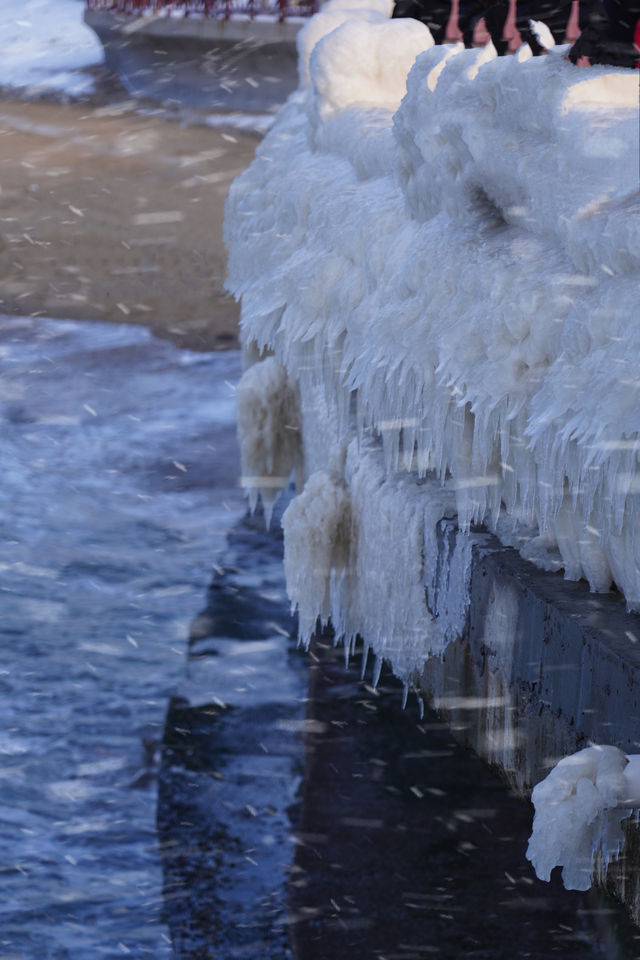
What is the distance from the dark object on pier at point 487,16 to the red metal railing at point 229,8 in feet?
35.0

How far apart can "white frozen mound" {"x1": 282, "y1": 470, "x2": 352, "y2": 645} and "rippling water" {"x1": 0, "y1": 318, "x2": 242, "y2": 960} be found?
3.85 feet

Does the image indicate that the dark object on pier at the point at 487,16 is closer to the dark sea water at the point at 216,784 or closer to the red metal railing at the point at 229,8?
the dark sea water at the point at 216,784

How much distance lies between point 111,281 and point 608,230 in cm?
993

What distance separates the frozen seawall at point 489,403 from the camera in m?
2.27

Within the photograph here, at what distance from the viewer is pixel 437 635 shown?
116 inches

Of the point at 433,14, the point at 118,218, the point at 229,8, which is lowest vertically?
the point at 118,218

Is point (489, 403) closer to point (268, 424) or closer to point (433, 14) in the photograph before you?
point (268, 424)

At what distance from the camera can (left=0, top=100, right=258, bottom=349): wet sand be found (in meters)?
11.3

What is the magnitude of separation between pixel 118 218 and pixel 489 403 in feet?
36.2

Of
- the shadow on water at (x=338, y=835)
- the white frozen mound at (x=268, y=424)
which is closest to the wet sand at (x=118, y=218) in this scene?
the white frozen mound at (x=268, y=424)

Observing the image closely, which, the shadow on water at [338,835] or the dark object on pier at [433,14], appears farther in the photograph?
the dark object on pier at [433,14]

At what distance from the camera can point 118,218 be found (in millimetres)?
13008

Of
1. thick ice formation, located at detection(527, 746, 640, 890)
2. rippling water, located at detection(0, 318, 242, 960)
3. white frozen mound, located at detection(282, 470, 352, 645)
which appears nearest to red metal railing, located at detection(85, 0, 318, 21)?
rippling water, located at detection(0, 318, 242, 960)

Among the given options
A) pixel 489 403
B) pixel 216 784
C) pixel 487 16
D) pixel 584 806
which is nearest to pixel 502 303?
pixel 489 403
